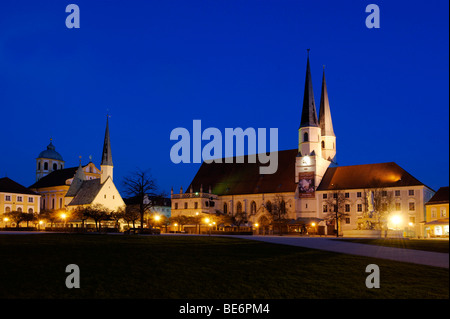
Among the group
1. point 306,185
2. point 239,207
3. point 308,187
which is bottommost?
point 239,207

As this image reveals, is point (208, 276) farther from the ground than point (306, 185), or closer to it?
closer to it

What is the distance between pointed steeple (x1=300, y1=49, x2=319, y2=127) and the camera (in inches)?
3976

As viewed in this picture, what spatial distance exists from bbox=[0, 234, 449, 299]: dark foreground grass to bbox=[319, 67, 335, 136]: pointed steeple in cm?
8509

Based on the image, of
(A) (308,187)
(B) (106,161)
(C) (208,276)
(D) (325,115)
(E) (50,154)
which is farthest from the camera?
(E) (50,154)

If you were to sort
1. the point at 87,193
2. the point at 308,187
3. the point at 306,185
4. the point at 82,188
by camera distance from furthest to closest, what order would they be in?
the point at 82,188
the point at 87,193
the point at 306,185
the point at 308,187

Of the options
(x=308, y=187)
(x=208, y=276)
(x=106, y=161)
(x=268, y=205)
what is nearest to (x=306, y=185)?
(x=308, y=187)

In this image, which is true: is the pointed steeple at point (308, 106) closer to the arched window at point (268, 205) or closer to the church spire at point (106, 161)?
the arched window at point (268, 205)

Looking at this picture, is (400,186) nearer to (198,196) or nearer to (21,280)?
(198,196)

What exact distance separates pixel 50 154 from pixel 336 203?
128 m

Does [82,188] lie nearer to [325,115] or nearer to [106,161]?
[106,161]

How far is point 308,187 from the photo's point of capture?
315 feet

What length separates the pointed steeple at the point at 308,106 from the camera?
331 feet

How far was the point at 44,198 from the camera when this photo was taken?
142 meters

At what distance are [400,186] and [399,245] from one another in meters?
69.1
